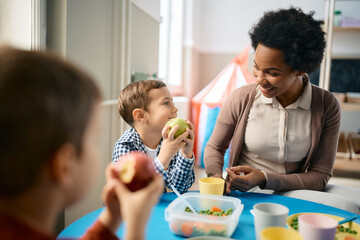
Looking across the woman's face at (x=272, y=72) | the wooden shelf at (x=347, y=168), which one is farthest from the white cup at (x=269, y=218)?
the wooden shelf at (x=347, y=168)

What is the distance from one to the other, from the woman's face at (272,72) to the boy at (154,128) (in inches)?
14.5

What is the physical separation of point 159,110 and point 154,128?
82 mm

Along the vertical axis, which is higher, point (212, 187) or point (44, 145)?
point (44, 145)

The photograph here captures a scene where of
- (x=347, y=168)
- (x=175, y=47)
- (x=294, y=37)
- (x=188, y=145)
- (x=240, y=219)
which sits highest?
(x=175, y=47)

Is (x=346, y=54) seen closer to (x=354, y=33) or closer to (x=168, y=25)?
(x=354, y=33)

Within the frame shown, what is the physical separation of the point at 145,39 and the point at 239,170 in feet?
5.59

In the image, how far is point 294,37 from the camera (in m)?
1.33

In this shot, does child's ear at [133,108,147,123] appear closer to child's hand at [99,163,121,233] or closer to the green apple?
the green apple

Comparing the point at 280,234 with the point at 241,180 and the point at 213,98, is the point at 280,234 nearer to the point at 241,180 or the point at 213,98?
the point at 241,180

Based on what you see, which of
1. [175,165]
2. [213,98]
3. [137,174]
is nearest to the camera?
[137,174]

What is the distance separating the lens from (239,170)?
4.03 ft

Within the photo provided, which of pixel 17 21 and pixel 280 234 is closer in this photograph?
pixel 280 234

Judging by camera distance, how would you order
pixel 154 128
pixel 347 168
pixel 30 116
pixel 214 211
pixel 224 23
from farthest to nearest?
pixel 224 23
pixel 347 168
pixel 154 128
pixel 214 211
pixel 30 116

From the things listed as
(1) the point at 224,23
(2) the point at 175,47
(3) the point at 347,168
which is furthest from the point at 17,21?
(1) the point at 224,23
